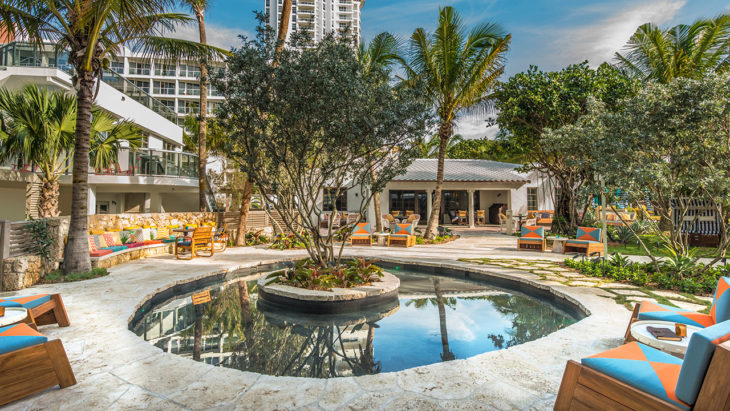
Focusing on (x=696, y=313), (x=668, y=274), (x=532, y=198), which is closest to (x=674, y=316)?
(x=696, y=313)

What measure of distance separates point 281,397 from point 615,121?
25.2 feet

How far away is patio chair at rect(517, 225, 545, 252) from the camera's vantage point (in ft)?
39.8

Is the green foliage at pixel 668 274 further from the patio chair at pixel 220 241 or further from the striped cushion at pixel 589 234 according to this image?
the patio chair at pixel 220 241

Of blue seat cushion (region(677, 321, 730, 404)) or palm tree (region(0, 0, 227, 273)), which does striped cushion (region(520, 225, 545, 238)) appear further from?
palm tree (region(0, 0, 227, 273))

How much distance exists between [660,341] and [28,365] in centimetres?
491

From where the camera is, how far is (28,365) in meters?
2.83

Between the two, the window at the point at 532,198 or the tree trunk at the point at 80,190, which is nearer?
the tree trunk at the point at 80,190

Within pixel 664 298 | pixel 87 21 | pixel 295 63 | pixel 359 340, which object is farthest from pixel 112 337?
pixel 664 298

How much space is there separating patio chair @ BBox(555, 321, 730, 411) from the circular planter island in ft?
13.0

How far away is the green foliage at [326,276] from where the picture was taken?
651 cm

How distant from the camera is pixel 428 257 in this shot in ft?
34.7

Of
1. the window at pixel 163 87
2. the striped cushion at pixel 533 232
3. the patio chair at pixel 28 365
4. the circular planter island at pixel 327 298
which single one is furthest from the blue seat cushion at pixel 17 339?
the window at pixel 163 87

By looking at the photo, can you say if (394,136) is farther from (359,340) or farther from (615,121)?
(615,121)

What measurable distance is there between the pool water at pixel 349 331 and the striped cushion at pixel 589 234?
5478 mm
